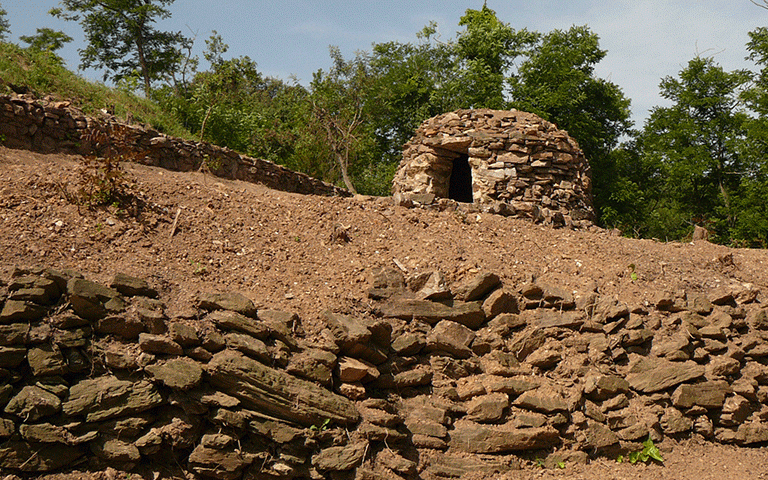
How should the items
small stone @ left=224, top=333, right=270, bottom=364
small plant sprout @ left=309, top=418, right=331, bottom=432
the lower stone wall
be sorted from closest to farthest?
small plant sprout @ left=309, top=418, right=331, bottom=432
small stone @ left=224, top=333, right=270, bottom=364
the lower stone wall

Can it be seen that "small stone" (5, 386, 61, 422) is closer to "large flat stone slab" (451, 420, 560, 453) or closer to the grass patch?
"large flat stone slab" (451, 420, 560, 453)

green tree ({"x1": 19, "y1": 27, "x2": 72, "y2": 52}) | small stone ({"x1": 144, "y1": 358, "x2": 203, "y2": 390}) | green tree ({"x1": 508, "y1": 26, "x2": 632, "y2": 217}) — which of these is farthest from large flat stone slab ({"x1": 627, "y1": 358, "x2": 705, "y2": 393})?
green tree ({"x1": 19, "y1": 27, "x2": 72, "y2": 52})

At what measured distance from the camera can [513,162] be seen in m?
10.8

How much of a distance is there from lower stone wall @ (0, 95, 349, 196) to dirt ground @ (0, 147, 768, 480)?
35cm

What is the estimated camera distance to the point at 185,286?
6070mm

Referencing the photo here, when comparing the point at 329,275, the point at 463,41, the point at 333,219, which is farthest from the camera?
the point at 463,41

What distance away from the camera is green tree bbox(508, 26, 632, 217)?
20.0 m

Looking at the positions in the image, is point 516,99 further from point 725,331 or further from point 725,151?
point 725,331

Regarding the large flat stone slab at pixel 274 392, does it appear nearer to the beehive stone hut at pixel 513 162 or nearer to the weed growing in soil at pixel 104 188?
the weed growing in soil at pixel 104 188

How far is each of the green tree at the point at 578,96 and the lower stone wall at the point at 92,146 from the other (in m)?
11.8

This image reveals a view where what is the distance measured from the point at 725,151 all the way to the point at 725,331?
15837 millimetres

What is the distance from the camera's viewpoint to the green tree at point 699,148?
1995 centimetres

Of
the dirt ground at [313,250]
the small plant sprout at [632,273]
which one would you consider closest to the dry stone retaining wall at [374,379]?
the dirt ground at [313,250]

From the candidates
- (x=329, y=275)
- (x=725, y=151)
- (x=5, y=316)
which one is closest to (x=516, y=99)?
(x=725, y=151)
